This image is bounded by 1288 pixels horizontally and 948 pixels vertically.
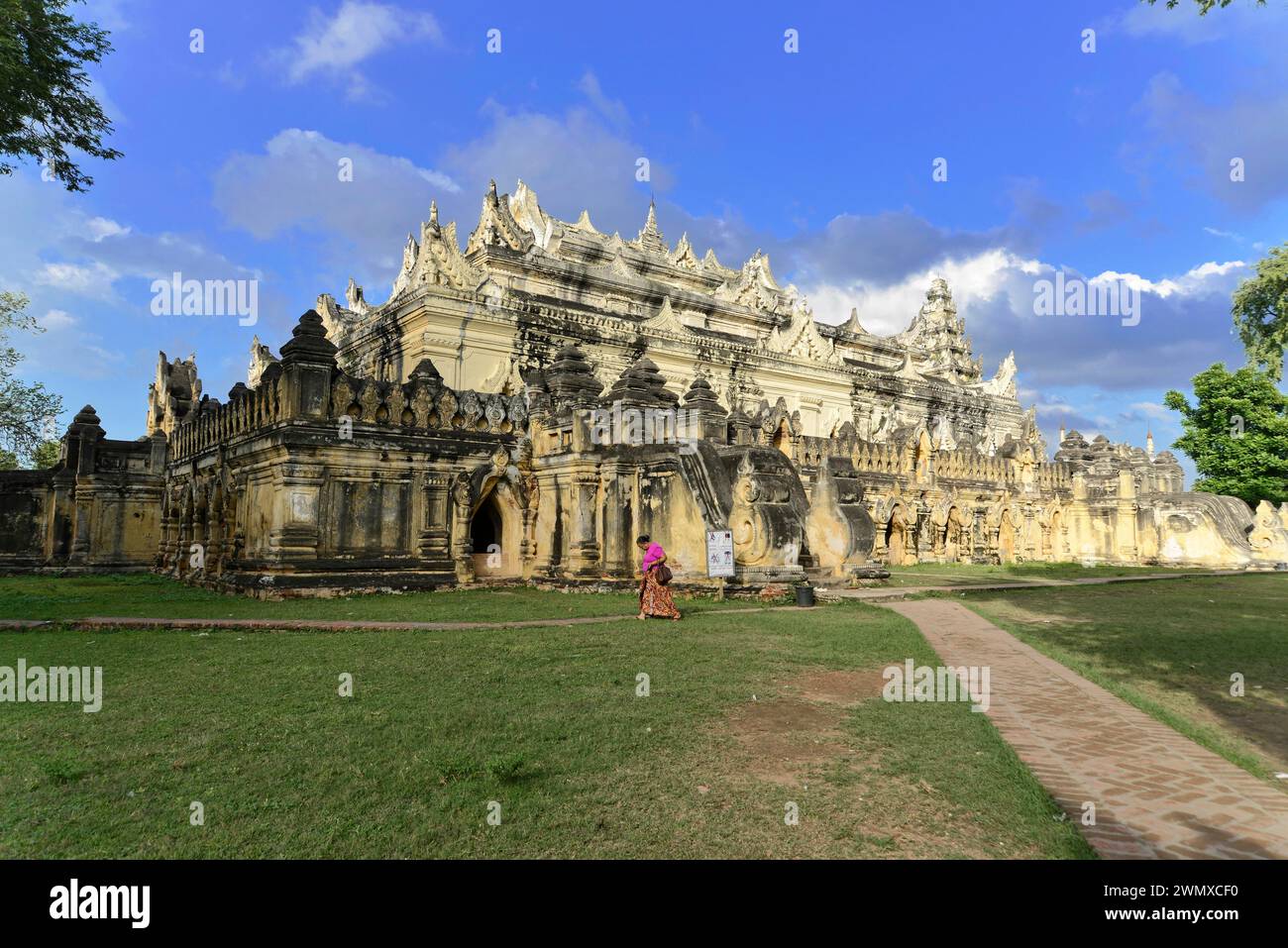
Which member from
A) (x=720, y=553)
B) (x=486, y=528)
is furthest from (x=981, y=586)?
(x=486, y=528)

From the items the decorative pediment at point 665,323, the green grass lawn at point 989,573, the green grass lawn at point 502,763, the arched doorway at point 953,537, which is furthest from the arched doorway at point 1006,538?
the green grass lawn at point 502,763

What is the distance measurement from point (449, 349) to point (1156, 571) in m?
25.6

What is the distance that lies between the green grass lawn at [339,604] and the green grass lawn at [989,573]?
804 cm

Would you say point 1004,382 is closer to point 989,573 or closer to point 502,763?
point 989,573

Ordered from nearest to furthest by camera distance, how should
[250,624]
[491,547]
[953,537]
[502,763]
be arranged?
[502,763] → [250,624] → [491,547] → [953,537]

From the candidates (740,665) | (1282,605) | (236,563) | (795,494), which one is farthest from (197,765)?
(1282,605)

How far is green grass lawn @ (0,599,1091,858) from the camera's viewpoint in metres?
4.05

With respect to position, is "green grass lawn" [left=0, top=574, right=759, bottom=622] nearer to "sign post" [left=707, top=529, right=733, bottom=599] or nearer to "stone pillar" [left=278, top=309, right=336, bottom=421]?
"sign post" [left=707, top=529, right=733, bottom=599]

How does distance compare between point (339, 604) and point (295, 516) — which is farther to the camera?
point (295, 516)

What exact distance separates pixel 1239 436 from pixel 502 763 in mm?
53795

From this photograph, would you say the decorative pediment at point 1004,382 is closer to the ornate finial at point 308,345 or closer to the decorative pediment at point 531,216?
the decorative pediment at point 531,216

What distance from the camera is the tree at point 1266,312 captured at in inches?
1238

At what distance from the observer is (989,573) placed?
24938 millimetres
